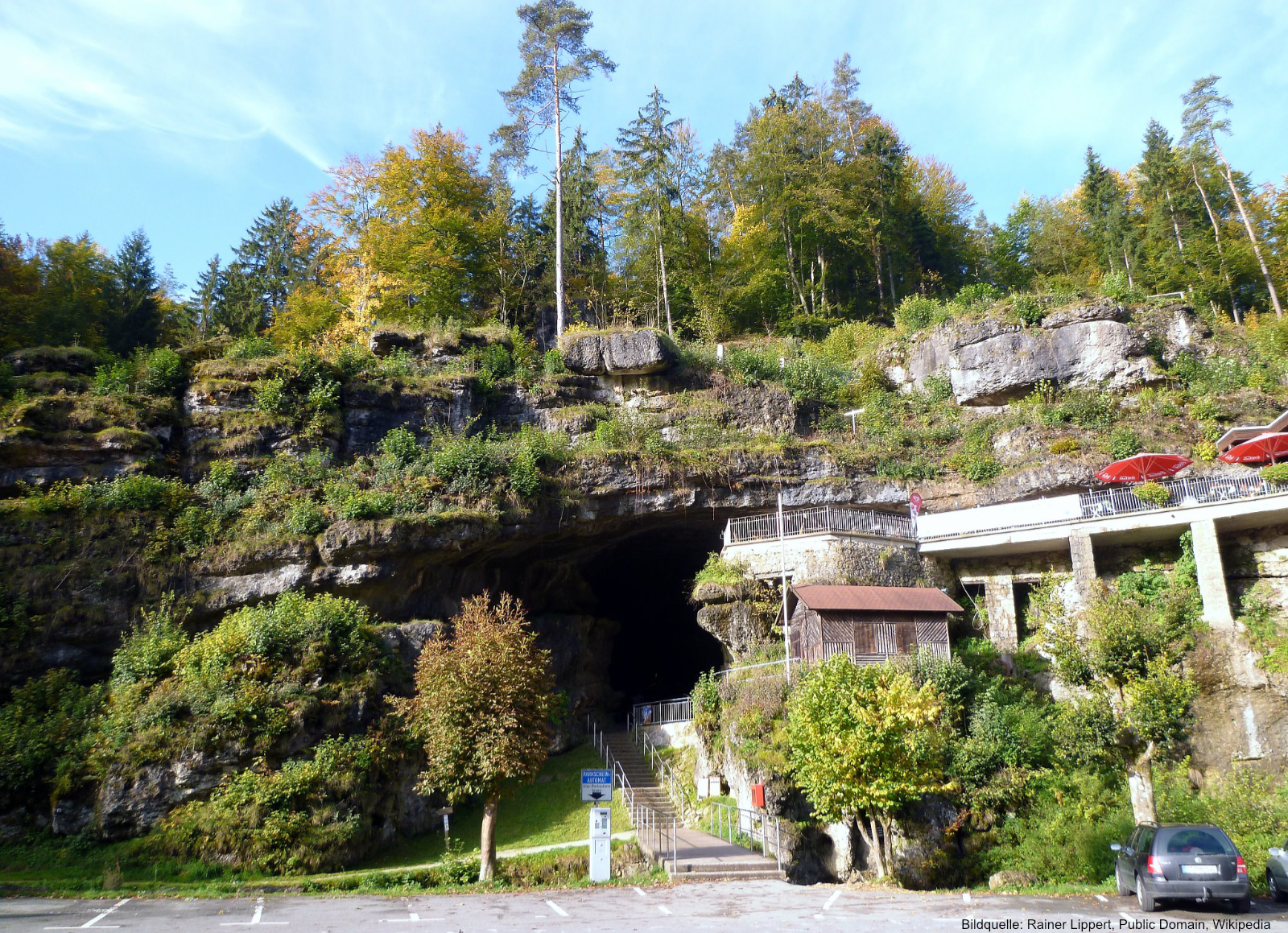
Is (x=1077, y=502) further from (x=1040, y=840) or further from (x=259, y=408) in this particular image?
(x=259, y=408)

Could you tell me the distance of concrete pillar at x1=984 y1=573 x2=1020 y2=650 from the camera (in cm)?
2684

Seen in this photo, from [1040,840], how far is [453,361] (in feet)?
84.8

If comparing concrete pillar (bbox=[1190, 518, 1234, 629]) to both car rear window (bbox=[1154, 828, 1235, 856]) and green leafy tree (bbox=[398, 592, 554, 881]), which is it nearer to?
car rear window (bbox=[1154, 828, 1235, 856])

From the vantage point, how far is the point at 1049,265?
50.5 m

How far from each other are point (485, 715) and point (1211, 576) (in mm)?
21424

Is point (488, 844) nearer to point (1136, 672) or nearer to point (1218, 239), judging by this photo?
point (1136, 672)

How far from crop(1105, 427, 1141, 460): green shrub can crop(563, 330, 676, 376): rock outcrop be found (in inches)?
661

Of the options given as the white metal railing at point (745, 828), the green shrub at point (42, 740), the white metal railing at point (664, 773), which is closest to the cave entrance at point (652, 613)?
the white metal railing at point (664, 773)

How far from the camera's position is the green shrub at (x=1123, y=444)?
27.7 metres

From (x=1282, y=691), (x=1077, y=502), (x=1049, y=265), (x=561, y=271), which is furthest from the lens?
(x=1049, y=265)

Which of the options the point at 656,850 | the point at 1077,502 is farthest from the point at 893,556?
the point at 656,850

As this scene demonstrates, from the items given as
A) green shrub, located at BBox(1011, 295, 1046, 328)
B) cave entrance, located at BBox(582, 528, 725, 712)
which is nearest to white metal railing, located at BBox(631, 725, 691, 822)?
cave entrance, located at BBox(582, 528, 725, 712)

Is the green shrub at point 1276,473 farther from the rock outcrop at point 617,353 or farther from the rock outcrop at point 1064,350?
the rock outcrop at point 617,353

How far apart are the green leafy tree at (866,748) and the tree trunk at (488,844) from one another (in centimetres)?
694
